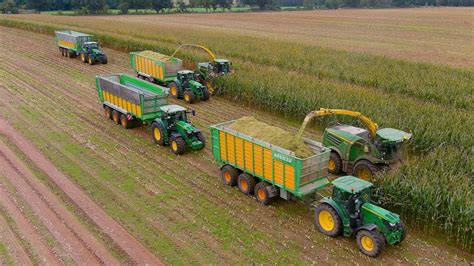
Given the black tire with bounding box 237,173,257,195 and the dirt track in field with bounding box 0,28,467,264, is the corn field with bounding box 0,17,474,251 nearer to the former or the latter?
the dirt track in field with bounding box 0,28,467,264

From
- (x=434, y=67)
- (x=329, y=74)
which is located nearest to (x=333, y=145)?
(x=329, y=74)

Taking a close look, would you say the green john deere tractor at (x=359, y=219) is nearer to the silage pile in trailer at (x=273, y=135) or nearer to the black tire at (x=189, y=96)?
the silage pile in trailer at (x=273, y=135)

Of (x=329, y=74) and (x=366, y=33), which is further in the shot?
(x=366, y=33)

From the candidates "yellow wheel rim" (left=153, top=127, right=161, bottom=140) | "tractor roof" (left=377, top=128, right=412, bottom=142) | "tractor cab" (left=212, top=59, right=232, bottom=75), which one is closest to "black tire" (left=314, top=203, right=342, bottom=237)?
"tractor roof" (left=377, top=128, right=412, bottom=142)

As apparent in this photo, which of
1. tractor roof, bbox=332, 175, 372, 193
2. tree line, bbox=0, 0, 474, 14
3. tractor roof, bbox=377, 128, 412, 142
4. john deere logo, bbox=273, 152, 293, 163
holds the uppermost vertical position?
tree line, bbox=0, 0, 474, 14

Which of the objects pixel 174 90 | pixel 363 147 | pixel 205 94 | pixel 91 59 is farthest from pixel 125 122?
pixel 91 59

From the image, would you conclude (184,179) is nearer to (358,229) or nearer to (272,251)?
(272,251)
